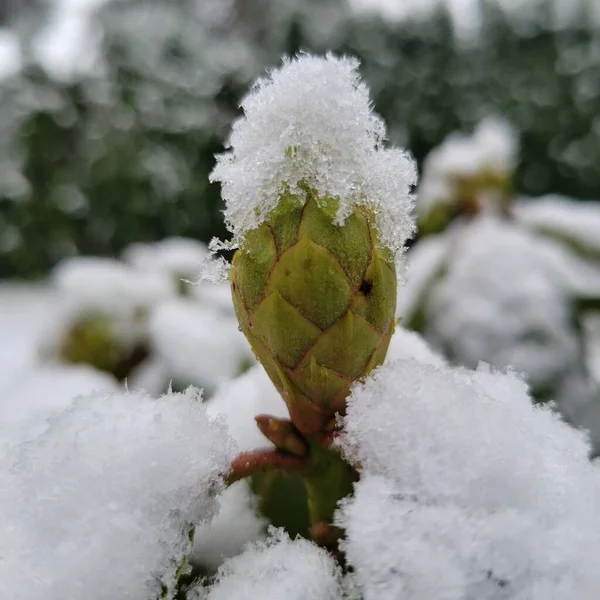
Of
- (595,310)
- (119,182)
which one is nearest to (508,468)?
(595,310)

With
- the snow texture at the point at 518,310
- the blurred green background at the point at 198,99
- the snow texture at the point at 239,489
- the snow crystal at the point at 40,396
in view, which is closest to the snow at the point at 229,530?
the snow texture at the point at 239,489

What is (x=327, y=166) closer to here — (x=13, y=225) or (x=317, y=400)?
(x=317, y=400)

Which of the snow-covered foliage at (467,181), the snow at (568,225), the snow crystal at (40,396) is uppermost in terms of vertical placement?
the snow-covered foliage at (467,181)

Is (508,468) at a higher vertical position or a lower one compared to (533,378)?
lower

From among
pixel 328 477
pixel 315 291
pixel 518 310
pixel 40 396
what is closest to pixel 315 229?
pixel 315 291

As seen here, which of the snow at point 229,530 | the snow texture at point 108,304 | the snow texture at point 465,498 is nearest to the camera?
the snow texture at point 465,498

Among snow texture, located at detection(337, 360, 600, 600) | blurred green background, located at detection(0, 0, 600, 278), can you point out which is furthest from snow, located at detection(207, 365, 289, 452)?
blurred green background, located at detection(0, 0, 600, 278)

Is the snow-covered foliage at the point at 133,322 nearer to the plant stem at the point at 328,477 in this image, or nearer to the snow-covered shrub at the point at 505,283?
the snow-covered shrub at the point at 505,283
